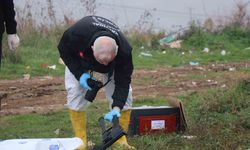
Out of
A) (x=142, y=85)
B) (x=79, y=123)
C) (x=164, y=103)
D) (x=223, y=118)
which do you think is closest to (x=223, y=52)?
(x=142, y=85)

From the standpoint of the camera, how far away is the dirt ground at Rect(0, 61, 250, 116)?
726cm

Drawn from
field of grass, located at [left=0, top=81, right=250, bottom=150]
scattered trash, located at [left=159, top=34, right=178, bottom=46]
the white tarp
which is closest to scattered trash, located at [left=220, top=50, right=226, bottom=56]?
scattered trash, located at [left=159, top=34, right=178, bottom=46]

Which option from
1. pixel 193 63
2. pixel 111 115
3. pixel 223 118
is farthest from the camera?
pixel 193 63

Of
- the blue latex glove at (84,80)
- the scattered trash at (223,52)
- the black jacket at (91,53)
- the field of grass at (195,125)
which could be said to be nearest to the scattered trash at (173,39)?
the scattered trash at (223,52)

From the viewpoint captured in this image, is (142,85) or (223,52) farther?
(223,52)

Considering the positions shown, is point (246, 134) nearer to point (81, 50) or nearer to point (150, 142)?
point (150, 142)

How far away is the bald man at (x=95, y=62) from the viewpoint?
411cm

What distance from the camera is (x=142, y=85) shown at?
8430mm

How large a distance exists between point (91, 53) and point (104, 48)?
0.33m

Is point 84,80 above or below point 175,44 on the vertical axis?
above

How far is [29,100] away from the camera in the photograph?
7473 millimetres

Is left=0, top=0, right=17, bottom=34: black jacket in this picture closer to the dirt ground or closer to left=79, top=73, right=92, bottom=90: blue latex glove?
left=79, top=73, right=92, bottom=90: blue latex glove

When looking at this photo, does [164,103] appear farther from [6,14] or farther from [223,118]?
[6,14]

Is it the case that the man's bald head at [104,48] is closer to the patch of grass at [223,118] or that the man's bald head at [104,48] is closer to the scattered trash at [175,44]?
the patch of grass at [223,118]
